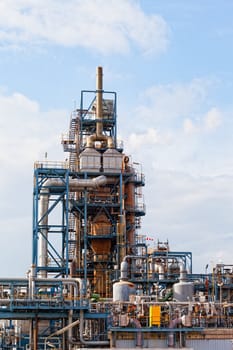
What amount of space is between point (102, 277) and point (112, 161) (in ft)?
36.6

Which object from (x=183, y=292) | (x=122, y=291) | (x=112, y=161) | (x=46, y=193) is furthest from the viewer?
(x=112, y=161)

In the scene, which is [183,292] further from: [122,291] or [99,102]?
[99,102]

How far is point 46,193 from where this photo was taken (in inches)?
2672

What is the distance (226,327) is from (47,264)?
2204 cm

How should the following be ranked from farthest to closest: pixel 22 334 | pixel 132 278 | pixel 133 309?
pixel 132 278, pixel 22 334, pixel 133 309

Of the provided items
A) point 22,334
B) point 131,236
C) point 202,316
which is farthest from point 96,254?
point 202,316

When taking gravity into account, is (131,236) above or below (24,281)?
above

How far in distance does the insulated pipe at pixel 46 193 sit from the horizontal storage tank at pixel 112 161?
6.80ft

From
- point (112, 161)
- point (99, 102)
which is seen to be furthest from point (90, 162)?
point (99, 102)

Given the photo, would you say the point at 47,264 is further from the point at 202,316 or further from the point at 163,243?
the point at 202,316

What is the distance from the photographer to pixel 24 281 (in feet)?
174

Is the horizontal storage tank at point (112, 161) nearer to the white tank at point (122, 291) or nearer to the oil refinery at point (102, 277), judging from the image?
the oil refinery at point (102, 277)

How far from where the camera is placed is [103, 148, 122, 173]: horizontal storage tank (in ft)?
233

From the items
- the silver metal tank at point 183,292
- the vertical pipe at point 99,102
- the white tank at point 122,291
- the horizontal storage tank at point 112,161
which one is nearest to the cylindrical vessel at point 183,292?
the silver metal tank at point 183,292
